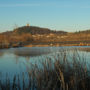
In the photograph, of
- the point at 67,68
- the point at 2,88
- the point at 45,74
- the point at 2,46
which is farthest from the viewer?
the point at 2,46

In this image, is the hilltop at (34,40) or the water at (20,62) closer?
the water at (20,62)

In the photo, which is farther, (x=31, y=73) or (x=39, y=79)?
(x=31, y=73)

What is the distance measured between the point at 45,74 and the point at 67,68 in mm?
788

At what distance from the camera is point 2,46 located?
21172mm

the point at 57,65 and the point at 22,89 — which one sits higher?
the point at 57,65

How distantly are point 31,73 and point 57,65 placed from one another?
2.58 ft

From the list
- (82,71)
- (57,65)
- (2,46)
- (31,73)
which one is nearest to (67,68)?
(57,65)

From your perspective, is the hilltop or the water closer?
the water

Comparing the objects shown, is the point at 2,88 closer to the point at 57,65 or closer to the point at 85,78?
the point at 57,65

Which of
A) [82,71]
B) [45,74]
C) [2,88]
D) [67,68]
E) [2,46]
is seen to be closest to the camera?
[2,88]

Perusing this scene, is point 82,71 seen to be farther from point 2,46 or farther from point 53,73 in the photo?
point 2,46

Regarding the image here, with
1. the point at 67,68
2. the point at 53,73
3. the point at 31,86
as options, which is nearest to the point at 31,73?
the point at 31,86

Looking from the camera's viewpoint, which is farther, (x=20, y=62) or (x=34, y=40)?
(x=34, y=40)

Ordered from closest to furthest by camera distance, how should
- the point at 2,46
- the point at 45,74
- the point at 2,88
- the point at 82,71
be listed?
1. the point at 2,88
2. the point at 82,71
3. the point at 45,74
4. the point at 2,46
